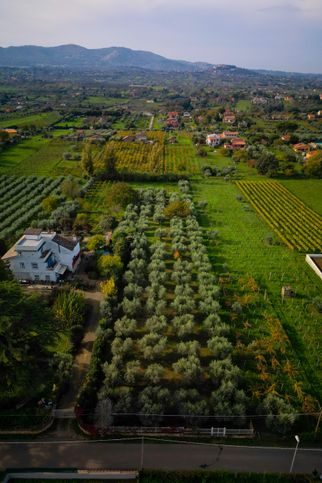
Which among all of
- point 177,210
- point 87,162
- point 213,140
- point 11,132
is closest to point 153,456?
point 177,210

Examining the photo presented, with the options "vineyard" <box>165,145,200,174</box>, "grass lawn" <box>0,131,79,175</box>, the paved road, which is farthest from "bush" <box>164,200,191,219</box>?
the paved road

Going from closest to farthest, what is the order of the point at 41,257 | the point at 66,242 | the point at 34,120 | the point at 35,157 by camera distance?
the point at 41,257
the point at 66,242
the point at 35,157
the point at 34,120

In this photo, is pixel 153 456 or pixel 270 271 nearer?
pixel 153 456

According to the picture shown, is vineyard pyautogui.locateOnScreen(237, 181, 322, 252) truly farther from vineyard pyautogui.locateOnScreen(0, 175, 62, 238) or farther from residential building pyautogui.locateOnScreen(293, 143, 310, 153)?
vineyard pyautogui.locateOnScreen(0, 175, 62, 238)

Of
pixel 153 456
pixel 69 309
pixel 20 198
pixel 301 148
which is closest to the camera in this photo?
pixel 153 456

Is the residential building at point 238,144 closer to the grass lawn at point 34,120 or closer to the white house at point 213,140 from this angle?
the white house at point 213,140

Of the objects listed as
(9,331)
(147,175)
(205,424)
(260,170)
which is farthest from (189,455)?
(260,170)

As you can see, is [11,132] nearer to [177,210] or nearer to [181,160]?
[181,160]
